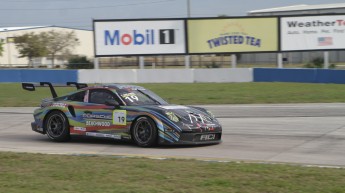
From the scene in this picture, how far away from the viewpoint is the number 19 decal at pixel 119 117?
11086mm

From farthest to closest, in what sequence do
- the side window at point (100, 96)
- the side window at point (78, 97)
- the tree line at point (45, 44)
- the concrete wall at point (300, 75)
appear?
the tree line at point (45, 44)
the concrete wall at point (300, 75)
the side window at point (78, 97)
the side window at point (100, 96)

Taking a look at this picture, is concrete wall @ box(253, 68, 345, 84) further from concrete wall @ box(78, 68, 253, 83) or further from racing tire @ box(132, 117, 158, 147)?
racing tire @ box(132, 117, 158, 147)

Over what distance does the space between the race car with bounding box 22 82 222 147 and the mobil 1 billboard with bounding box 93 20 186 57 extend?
28599 mm

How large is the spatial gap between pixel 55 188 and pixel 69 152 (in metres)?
3.96

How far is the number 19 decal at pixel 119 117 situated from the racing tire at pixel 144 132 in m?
0.30

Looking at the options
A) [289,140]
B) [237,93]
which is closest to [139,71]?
[237,93]

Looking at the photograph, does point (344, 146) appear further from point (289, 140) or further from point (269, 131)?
point (269, 131)

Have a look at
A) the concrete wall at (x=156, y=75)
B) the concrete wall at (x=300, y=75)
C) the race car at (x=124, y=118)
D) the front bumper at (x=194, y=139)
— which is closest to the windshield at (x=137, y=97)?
the race car at (x=124, y=118)

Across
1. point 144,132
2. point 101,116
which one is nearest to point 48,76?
point 101,116

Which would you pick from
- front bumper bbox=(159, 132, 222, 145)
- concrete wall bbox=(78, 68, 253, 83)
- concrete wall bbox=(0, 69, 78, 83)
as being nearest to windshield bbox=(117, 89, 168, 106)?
front bumper bbox=(159, 132, 222, 145)

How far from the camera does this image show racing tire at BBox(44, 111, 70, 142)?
1190 cm

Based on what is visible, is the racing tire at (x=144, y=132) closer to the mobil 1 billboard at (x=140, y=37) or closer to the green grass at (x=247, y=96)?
the green grass at (x=247, y=96)

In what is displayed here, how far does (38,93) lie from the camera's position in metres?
28.4

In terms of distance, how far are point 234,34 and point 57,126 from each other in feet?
98.9
